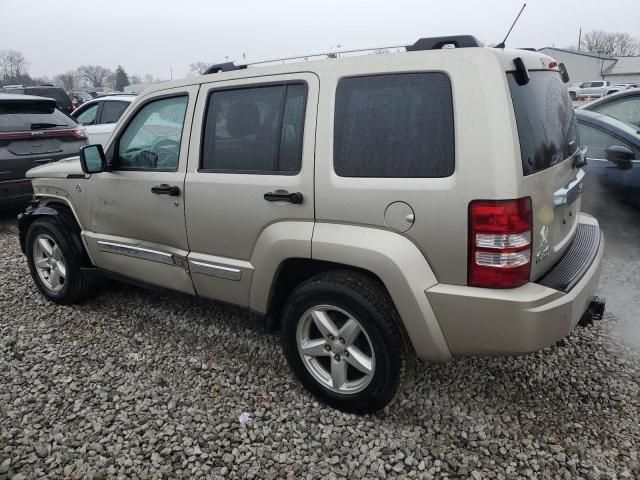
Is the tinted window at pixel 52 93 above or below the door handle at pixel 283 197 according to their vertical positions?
above

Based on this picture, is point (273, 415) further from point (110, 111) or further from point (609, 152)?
point (110, 111)

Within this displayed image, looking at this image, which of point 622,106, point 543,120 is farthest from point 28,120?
point 622,106

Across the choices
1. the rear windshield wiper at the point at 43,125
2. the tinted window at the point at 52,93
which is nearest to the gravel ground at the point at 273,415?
the rear windshield wiper at the point at 43,125

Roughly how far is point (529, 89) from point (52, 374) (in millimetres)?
3256

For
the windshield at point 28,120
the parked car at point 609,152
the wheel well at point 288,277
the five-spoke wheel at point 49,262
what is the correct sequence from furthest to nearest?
the windshield at point 28,120
the parked car at point 609,152
the five-spoke wheel at point 49,262
the wheel well at point 288,277

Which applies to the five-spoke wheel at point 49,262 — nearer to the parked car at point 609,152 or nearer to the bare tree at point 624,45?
the parked car at point 609,152

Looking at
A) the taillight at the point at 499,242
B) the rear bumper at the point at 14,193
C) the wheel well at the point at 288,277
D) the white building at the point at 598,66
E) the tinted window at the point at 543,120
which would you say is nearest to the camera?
the taillight at the point at 499,242

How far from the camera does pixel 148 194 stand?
3178 millimetres

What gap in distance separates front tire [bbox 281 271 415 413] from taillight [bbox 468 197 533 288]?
19.5 inches

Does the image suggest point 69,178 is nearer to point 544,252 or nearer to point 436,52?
point 436,52

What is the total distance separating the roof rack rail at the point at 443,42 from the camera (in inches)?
86.6

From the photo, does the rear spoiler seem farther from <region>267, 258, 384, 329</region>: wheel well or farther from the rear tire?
<region>267, 258, 384, 329</region>: wheel well

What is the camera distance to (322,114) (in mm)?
2453

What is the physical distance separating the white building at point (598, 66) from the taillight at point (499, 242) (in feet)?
202
